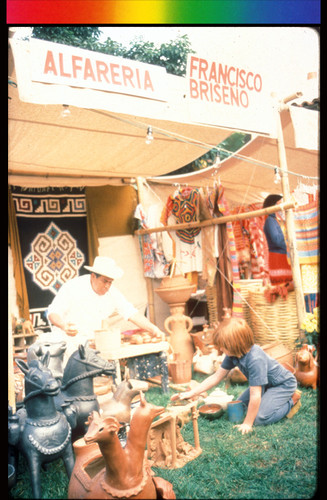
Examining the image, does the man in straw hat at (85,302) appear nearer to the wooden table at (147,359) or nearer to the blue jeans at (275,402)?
the wooden table at (147,359)

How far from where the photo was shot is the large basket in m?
3.95

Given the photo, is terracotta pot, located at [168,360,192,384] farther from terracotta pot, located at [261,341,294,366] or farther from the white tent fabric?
the white tent fabric

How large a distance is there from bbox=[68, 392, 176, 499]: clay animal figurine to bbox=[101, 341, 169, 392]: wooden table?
53.6 inches

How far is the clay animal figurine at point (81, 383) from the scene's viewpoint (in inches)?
85.2

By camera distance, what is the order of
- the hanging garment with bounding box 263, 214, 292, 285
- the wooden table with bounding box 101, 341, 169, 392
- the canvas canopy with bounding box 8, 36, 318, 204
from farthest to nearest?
the hanging garment with bounding box 263, 214, 292, 285 < the wooden table with bounding box 101, 341, 169, 392 < the canvas canopy with bounding box 8, 36, 318, 204

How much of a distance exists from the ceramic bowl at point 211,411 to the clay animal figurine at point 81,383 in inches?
36.9

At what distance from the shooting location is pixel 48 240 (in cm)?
477

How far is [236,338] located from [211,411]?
22.8 inches

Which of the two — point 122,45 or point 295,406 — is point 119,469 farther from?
point 122,45

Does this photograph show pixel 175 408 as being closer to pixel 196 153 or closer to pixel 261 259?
pixel 196 153

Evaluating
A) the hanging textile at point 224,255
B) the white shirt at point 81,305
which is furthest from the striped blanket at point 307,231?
the white shirt at point 81,305

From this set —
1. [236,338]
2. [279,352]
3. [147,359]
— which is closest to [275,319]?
[279,352]

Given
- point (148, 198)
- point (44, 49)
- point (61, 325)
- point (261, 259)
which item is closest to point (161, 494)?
point (61, 325)

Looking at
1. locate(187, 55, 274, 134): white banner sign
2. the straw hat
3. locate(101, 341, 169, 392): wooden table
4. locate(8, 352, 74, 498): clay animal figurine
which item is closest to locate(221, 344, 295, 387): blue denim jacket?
locate(101, 341, 169, 392): wooden table
